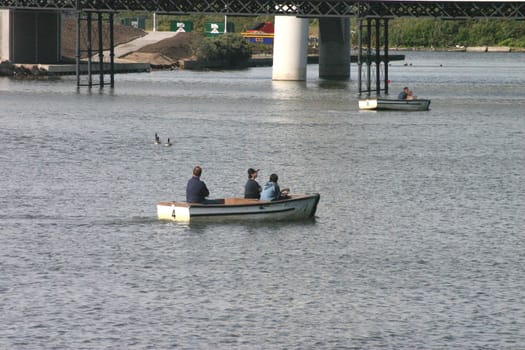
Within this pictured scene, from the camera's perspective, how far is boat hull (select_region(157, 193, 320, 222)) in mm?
54594

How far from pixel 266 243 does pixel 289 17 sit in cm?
11764

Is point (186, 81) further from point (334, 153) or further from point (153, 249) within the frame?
point (153, 249)

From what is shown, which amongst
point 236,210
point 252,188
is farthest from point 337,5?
point 236,210

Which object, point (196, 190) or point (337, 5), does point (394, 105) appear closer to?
point (337, 5)

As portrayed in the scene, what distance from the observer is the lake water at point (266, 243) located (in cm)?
3891

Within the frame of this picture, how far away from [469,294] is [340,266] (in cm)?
591

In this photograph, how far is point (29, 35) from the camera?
18550 centimetres

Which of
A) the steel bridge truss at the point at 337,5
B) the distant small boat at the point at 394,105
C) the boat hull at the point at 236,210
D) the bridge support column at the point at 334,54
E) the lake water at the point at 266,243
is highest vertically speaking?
the steel bridge truss at the point at 337,5

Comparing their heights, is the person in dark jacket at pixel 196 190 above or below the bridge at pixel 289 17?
below

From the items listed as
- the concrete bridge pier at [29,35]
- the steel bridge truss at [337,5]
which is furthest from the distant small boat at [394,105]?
the concrete bridge pier at [29,35]

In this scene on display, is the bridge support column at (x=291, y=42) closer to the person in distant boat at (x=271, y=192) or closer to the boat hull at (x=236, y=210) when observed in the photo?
the boat hull at (x=236, y=210)

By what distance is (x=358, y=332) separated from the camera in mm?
38469

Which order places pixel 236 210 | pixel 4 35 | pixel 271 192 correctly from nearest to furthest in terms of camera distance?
pixel 236 210 → pixel 271 192 → pixel 4 35

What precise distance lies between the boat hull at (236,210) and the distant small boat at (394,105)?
2666 inches
